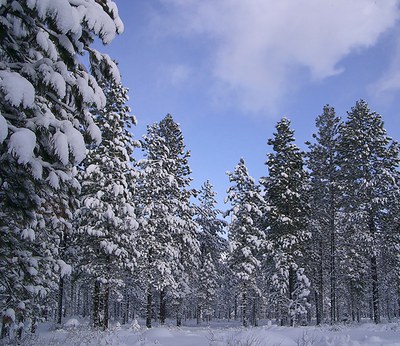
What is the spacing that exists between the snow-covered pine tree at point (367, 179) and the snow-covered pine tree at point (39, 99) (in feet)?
77.4

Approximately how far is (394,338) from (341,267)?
24981mm

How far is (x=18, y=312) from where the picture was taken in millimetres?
6871

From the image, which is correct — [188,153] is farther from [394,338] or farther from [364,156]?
[394,338]

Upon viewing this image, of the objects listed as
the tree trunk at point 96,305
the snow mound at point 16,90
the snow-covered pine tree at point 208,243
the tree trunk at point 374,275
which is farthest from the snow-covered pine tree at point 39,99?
the snow-covered pine tree at point 208,243

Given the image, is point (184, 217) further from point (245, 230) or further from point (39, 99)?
point (39, 99)

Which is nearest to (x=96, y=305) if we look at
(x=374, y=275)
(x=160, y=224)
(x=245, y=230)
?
(x=160, y=224)

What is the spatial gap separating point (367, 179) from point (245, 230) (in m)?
9.86

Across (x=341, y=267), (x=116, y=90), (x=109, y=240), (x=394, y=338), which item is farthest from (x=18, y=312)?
(x=341, y=267)

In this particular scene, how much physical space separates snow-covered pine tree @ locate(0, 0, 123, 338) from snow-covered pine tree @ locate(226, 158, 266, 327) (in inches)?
817

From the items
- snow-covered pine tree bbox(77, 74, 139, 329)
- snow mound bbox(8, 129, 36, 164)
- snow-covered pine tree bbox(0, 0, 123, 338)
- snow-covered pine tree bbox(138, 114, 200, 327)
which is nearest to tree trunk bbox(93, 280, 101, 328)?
snow-covered pine tree bbox(77, 74, 139, 329)

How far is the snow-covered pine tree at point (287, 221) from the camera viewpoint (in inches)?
963

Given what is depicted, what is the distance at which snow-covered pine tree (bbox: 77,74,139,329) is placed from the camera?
19.2 m

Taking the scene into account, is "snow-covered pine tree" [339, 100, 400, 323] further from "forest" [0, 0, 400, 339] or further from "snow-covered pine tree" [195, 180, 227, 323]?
"snow-covered pine tree" [195, 180, 227, 323]

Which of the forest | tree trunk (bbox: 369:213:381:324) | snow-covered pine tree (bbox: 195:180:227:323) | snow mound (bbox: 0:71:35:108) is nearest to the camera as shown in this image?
snow mound (bbox: 0:71:35:108)
